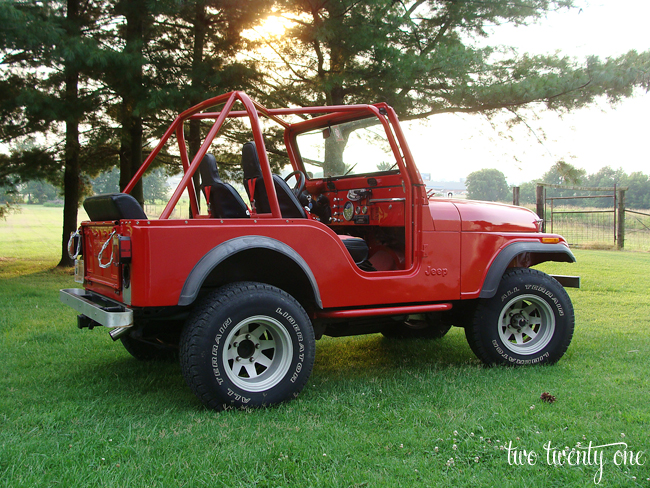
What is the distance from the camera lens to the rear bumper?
3098 mm

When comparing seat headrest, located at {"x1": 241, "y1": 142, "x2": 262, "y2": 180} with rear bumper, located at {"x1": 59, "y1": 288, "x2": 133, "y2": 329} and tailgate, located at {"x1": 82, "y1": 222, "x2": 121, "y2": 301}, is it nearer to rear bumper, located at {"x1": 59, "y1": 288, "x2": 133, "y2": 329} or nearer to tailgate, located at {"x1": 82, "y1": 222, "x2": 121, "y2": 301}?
tailgate, located at {"x1": 82, "y1": 222, "x2": 121, "y2": 301}

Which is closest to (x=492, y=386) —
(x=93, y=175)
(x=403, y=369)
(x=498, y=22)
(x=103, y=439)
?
(x=403, y=369)

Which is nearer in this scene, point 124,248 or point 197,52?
point 124,248

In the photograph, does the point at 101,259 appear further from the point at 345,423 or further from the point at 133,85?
the point at 133,85

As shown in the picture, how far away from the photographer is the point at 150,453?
272cm

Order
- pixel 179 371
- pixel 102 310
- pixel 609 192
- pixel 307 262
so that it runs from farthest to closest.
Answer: pixel 609 192 < pixel 179 371 < pixel 307 262 < pixel 102 310

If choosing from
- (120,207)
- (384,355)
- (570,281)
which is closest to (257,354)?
(120,207)

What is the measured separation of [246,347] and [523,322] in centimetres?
236

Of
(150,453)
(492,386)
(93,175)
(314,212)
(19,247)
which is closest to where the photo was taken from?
(150,453)

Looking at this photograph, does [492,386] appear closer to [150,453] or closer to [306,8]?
[150,453]

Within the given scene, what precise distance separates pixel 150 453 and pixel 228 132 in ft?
28.8

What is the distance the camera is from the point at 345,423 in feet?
10.3

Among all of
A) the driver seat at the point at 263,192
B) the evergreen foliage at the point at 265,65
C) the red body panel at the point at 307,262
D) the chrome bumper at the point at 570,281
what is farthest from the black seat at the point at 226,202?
the evergreen foliage at the point at 265,65

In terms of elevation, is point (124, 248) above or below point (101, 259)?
above
